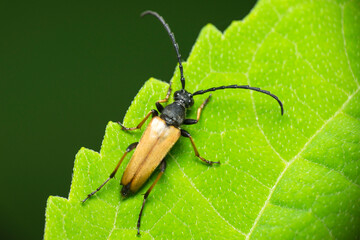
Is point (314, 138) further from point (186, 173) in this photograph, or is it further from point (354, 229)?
point (186, 173)

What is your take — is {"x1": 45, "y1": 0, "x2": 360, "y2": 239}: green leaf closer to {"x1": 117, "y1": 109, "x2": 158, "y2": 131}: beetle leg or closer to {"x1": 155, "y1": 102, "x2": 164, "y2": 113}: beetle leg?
{"x1": 117, "y1": 109, "x2": 158, "y2": 131}: beetle leg

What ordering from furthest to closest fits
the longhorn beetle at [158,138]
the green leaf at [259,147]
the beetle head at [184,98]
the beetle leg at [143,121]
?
the beetle head at [184,98] < the longhorn beetle at [158,138] < the beetle leg at [143,121] < the green leaf at [259,147]

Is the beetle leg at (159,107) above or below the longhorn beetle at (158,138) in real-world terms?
above

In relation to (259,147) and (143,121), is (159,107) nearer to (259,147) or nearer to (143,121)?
(143,121)

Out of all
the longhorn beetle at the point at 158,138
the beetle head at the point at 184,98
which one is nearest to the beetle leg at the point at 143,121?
the longhorn beetle at the point at 158,138

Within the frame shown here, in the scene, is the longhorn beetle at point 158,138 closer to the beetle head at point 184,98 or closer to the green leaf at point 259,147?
the beetle head at point 184,98

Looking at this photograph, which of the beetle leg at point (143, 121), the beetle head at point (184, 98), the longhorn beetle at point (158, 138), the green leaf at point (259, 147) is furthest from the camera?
the beetle head at point (184, 98)
